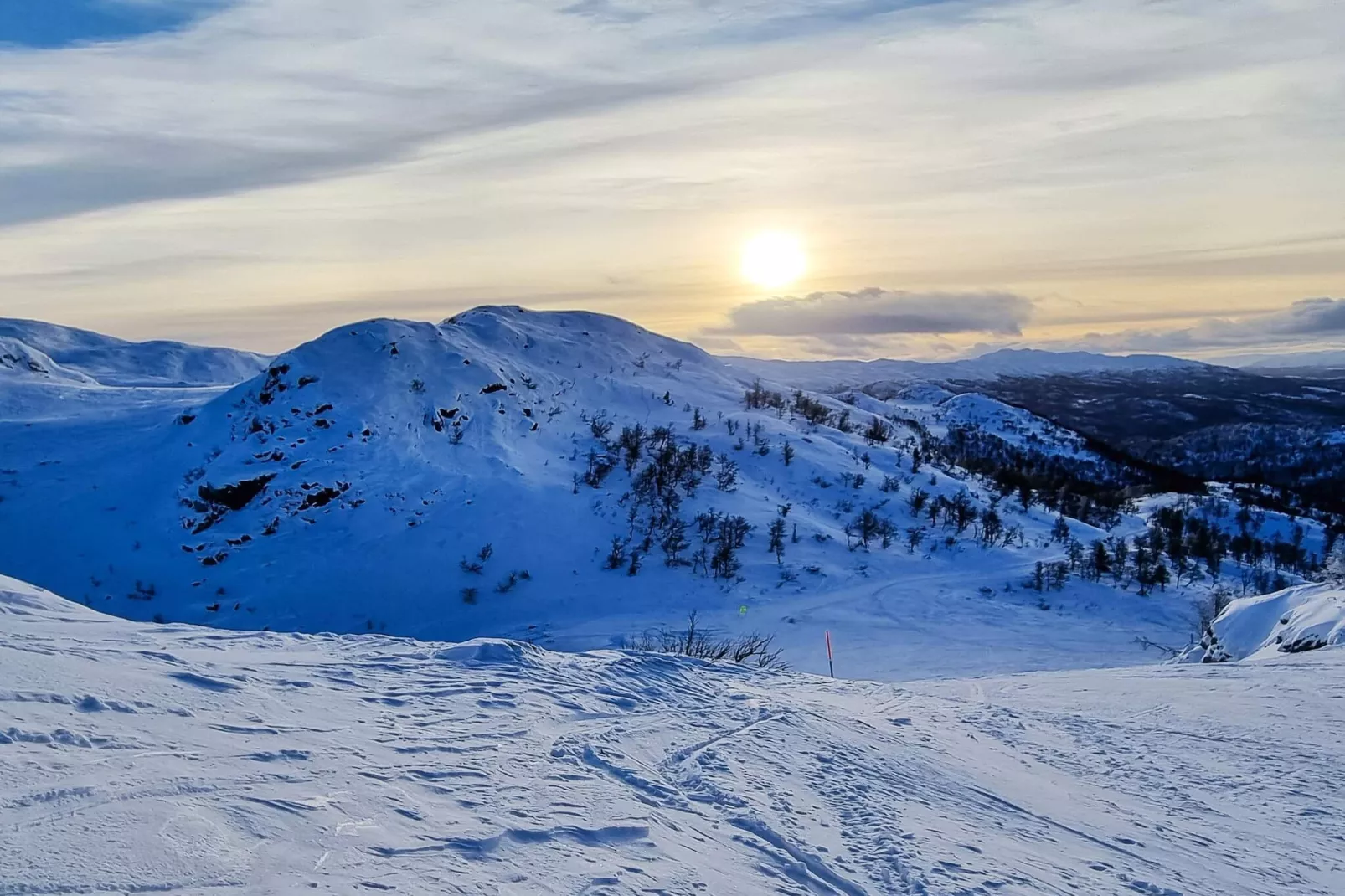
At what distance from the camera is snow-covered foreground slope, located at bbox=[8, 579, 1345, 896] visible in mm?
4066

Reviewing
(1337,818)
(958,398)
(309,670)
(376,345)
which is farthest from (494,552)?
(958,398)

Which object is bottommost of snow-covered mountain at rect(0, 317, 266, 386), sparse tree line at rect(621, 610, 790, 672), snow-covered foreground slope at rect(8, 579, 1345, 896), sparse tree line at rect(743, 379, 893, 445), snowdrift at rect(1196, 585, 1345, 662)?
sparse tree line at rect(621, 610, 790, 672)

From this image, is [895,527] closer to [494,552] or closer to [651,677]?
[494,552]

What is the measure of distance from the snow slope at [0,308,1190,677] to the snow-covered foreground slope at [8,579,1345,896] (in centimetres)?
759

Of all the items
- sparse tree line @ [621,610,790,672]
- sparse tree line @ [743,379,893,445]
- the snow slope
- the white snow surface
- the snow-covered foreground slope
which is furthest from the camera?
sparse tree line @ [743,379,893,445]

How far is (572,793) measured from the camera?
5.32 meters

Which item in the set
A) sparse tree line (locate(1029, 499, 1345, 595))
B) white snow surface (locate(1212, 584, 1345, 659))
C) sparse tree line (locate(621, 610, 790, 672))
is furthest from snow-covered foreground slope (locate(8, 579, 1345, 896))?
sparse tree line (locate(1029, 499, 1345, 595))

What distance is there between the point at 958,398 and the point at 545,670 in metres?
84.4

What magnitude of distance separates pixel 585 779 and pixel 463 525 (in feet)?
50.9

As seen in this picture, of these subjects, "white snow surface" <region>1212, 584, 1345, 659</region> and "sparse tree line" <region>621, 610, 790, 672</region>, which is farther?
"sparse tree line" <region>621, 610, 790, 672</region>

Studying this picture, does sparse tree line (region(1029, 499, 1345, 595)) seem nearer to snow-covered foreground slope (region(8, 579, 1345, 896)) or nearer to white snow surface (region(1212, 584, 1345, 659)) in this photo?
white snow surface (region(1212, 584, 1345, 659))

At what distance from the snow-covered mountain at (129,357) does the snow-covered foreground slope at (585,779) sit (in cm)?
5078

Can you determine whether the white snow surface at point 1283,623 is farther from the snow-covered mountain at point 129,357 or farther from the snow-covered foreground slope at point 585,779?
the snow-covered mountain at point 129,357

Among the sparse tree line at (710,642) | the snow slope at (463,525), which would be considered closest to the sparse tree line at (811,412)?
the snow slope at (463,525)
